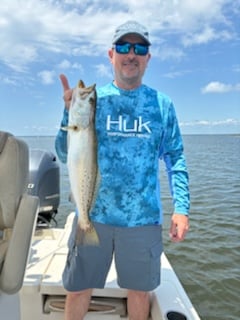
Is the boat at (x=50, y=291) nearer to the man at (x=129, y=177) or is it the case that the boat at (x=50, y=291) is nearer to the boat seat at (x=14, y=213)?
the boat seat at (x=14, y=213)

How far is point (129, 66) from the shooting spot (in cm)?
238

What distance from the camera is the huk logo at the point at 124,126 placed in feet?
7.94

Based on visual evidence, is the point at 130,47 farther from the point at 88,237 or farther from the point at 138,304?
the point at 138,304

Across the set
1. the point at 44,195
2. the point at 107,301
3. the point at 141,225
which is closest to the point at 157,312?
the point at 107,301

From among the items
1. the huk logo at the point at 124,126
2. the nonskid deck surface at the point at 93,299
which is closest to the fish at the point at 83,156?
the huk logo at the point at 124,126

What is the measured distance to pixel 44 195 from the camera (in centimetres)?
437

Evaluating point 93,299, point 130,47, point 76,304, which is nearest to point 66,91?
point 130,47

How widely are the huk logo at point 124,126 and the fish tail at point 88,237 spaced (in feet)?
2.03

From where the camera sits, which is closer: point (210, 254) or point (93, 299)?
point (93, 299)

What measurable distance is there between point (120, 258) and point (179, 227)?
43 centimetres

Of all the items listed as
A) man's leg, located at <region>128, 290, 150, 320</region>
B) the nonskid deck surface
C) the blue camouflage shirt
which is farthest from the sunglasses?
the nonskid deck surface

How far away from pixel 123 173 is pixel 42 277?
120 centimetres

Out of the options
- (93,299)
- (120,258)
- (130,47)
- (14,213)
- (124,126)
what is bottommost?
(93,299)

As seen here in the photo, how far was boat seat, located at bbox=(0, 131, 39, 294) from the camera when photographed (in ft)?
6.67
